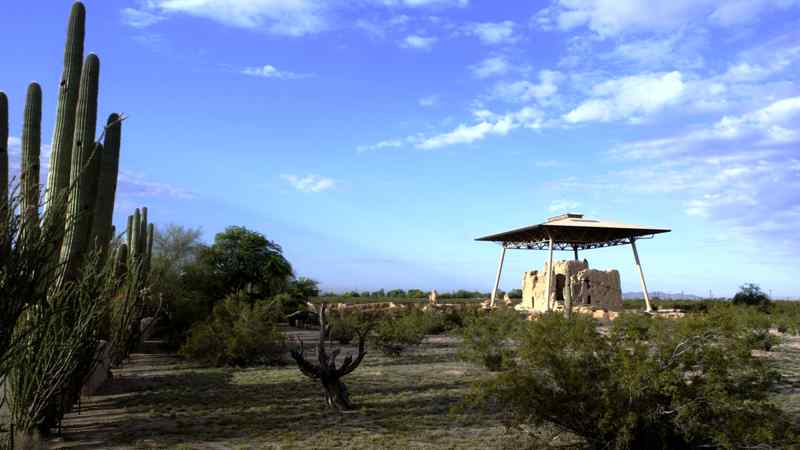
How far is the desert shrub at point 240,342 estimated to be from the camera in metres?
18.8

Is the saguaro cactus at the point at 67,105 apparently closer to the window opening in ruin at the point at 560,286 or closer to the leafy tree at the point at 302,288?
the leafy tree at the point at 302,288

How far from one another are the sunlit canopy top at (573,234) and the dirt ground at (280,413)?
17839mm

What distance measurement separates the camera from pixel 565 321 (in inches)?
358

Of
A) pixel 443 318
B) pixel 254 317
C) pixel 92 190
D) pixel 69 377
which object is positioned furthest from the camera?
pixel 443 318

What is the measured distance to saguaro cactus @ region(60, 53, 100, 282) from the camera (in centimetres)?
1100

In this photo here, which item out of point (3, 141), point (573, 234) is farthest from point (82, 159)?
point (573, 234)

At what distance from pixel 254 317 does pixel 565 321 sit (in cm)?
1238

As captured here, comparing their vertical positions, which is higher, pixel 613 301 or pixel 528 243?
pixel 528 243

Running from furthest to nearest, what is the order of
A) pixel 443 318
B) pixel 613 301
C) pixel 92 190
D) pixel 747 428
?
pixel 613 301 < pixel 443 318 < pixel 92 190 < pixel 747 428

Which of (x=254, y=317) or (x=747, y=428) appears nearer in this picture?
(x=747, y=428)

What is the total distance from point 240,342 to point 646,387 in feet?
44.3

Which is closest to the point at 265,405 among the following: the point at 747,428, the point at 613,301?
the point at 747,428

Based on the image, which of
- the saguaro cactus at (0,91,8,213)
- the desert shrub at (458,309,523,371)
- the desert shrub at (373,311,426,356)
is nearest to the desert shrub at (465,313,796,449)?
the desert shrub at (458,309,523,371)

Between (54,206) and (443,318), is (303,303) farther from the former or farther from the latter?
(54,206)
